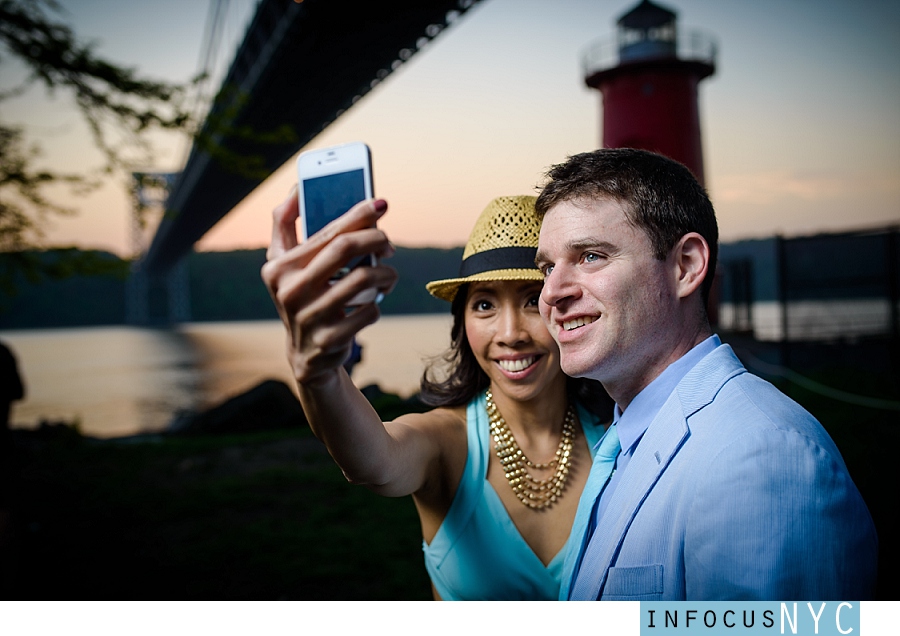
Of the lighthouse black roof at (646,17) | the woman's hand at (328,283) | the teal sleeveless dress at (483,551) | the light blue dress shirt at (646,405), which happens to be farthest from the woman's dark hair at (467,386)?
the lighthouse black roof at (646,17)

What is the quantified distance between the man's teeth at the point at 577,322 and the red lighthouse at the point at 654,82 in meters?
7.35

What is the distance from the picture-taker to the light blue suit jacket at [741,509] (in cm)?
89

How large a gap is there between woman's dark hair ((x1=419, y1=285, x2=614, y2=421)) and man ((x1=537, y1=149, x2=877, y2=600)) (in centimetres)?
32

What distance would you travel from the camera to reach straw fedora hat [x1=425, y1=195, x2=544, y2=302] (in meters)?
1.42

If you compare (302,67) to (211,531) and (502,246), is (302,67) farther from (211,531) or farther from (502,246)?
(502,246)

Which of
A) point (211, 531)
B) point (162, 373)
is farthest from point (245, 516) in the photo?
point (162, 373)

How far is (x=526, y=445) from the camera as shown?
1.55m

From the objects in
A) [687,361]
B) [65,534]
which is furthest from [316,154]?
[65,534]

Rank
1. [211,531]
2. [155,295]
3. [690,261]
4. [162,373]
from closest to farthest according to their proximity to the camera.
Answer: [690,261] → [211,531] → [162,373] → [155,295]

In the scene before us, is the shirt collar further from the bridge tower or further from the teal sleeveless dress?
the bridge tower

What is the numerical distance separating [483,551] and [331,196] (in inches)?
35.3

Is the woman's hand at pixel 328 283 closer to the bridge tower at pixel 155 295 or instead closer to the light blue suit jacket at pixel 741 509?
the light blue suit jacket at pixel 741 509

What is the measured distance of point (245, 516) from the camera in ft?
15.0

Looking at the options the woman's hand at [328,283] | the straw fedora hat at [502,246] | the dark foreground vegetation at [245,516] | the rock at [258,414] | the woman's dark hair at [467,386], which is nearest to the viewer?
the woman's hand at [328,283]
